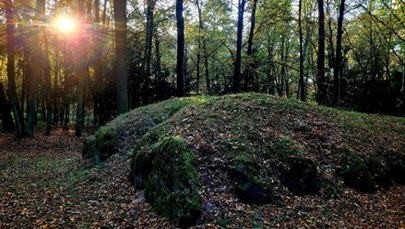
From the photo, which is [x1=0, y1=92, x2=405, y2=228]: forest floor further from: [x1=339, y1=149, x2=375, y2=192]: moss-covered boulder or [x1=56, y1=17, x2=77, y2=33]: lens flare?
[x1=56, y1=17, x2=77, y2=33]: lens flare

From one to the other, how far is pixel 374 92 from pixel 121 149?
1512cm

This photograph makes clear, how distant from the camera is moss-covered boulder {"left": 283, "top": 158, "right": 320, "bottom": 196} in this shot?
6945 mm

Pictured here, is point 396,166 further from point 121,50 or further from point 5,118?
point 5,118

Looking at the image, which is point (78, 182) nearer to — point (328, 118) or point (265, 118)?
point (265, 118)

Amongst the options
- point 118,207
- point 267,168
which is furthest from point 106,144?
point 267,168

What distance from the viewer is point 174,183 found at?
6238mm

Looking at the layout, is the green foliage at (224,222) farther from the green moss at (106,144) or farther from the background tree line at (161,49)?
the background tree line at (161,49)

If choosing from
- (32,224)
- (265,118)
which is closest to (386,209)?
(265,118)

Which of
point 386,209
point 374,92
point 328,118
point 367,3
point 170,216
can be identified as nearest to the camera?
point 170,216

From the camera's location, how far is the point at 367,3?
2802 centimetres

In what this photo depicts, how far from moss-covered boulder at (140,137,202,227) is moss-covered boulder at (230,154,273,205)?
814 millimetres

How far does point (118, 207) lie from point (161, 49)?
24.6 metres

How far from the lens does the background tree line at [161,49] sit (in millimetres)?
16562

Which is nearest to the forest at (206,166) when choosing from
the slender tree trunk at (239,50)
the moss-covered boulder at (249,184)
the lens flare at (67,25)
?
the moss-covered boulder at (249,184)
